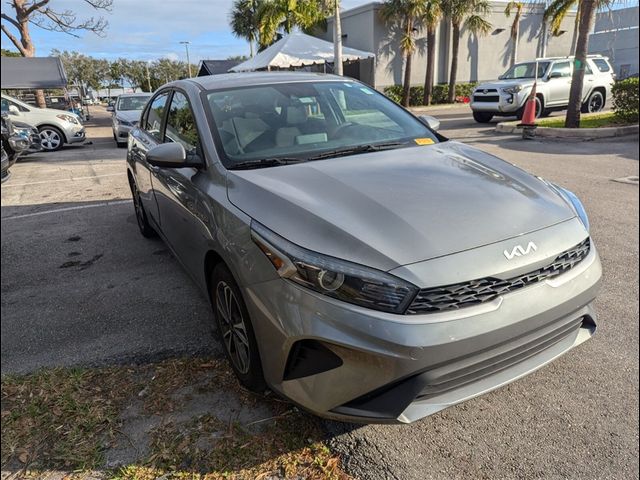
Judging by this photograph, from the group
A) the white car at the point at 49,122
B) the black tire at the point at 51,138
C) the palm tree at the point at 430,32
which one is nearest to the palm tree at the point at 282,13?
the palm tree at the point at 430,32

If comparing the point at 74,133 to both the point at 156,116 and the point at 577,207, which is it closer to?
the point at 156,116

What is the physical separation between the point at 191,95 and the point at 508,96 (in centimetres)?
1298

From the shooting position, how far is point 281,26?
2831 centimetres

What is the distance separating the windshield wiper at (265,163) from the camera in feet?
8.81

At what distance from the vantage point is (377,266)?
1.86m

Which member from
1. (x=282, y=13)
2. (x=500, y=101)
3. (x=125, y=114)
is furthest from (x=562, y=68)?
(x=282, y=13)

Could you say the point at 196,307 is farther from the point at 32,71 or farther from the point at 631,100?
the point at 32,71

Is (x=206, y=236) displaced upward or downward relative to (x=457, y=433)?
upward

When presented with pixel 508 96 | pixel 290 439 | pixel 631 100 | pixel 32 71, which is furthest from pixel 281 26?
pixel 290 439

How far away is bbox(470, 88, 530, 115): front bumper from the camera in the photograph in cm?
1411

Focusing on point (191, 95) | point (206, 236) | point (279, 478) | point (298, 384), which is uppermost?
point (191, 95)

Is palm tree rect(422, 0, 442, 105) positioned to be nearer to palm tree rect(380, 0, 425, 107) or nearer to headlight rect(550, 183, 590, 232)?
palm tree rect(380, 0, 425, 107)

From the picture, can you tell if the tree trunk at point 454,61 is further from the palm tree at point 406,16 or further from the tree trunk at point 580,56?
the tree trunk at point 580,56

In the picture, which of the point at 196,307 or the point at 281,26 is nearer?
the point at 196,307
